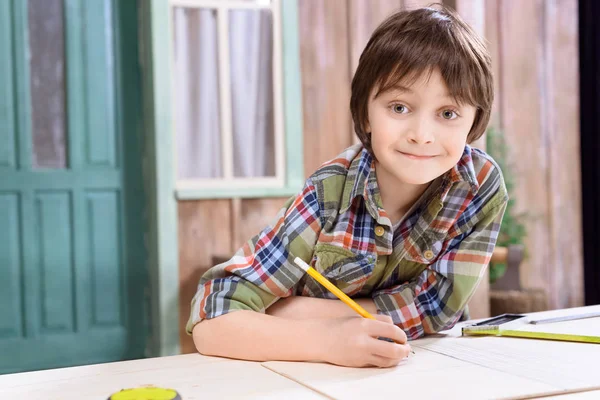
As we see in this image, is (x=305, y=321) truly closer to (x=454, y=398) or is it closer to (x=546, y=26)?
(x=454, y=398)

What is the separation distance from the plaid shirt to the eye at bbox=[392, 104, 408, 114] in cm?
15

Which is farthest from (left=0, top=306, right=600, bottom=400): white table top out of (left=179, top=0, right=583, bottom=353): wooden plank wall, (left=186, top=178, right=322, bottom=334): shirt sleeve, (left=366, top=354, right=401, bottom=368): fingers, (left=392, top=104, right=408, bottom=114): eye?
(left=179, top=0, right=583, bottom=353): wooden plank wall

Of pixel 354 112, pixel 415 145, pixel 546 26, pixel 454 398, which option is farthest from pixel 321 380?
pixel 546 26

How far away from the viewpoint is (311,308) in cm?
115

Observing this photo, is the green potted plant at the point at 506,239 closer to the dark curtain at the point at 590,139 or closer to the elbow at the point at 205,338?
the dark curtain at the point at 590,139

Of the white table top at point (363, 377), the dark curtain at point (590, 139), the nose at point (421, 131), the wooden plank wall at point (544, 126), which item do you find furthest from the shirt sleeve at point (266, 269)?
the dark curtain at point (590, 139)

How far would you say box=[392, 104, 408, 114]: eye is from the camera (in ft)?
3.45

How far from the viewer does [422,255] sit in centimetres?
119

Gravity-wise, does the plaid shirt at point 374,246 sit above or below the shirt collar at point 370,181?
below

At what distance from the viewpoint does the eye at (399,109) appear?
1.05 m

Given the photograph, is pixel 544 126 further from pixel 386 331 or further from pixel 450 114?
pixel 386 331

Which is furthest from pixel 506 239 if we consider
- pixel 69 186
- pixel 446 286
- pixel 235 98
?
pixel 446 286

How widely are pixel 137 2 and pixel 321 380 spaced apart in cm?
274

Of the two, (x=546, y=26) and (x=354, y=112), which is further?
(x=546, y=26)
